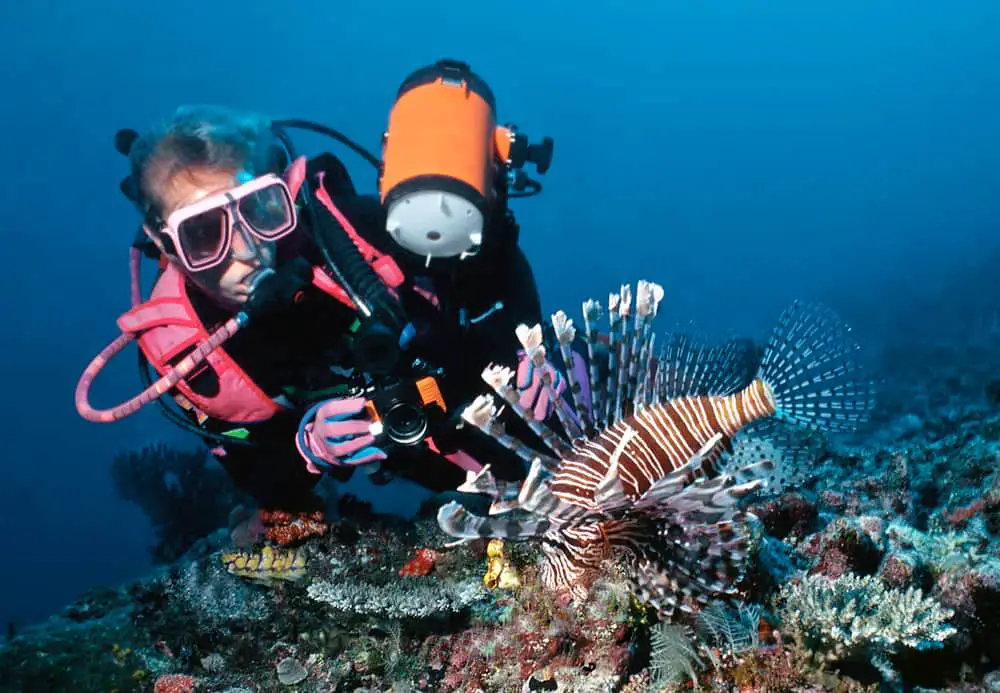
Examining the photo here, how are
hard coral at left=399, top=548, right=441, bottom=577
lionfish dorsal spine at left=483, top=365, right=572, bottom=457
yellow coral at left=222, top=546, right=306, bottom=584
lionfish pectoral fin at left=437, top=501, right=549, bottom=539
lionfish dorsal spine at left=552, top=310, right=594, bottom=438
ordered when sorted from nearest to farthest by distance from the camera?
1. lionfish pectoral fin at left=437, top=501, right=549, bottom=539
2. lionfish dorsal spine at left=483, top=365, right=572, bottom=457
3. lionfish dorsal spine at left=552, top=310, right=594, bottom=438
4. hard coral at left=399, top=548, right=441, bottom=577
5. yellow coral at left=222, top=546, right=306, bottom=584

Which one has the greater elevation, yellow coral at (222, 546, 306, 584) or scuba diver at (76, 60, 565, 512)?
scuba diver at (76, 60, 565, 512)

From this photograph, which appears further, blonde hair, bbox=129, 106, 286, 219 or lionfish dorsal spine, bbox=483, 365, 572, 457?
blonde hair, bbox=129, 106, 286, 219

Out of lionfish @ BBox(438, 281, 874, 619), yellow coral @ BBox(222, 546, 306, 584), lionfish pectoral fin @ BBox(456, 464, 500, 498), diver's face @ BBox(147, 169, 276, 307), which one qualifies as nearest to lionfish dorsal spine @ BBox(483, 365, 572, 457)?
lionfish @ BBox(438, 281, 874, 619)

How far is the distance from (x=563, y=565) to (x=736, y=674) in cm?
67

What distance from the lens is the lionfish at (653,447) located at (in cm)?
176

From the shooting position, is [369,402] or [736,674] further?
[369,402]

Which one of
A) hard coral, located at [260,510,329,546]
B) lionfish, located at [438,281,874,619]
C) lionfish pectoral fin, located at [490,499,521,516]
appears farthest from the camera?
hard coral, located at [260,510,329,546]

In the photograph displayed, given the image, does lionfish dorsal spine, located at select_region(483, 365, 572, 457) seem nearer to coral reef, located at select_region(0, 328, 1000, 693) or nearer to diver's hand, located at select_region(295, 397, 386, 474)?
coral reef, located at select_region(0, 328, 1000, 693)

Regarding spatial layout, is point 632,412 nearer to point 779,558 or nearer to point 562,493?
point 562,493

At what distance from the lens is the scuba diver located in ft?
9.76

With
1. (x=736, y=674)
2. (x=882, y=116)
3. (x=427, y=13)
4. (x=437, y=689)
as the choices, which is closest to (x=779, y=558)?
(x=736, y=674)

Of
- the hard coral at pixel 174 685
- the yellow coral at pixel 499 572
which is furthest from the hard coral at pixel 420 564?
the hard coral at pixel 174 685

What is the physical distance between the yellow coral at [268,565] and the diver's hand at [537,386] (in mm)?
1807

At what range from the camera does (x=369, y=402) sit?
10.6 ft
